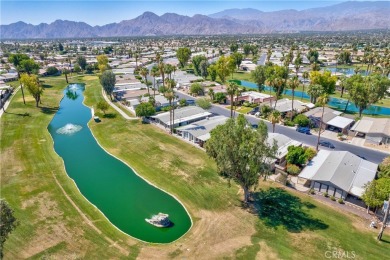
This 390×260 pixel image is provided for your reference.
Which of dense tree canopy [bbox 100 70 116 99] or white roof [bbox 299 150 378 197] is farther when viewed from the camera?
dense tree canopy [bbox 100 70 116 99]

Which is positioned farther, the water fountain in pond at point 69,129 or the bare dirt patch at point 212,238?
the water fountain in pond at point 69,129

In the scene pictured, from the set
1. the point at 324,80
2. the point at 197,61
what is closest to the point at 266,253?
the point at 324,80

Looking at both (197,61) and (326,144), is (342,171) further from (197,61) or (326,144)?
(197,61)

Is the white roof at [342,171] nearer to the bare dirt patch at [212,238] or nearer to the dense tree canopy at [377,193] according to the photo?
the dense tree canopy at [377,193]

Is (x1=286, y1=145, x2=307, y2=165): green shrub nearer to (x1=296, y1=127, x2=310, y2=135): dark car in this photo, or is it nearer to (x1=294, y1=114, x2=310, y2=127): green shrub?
(x1=296, y1=127, x2=310, y2=135): dark car

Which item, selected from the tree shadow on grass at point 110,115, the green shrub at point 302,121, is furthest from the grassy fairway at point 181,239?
the green shrub at point 302,121

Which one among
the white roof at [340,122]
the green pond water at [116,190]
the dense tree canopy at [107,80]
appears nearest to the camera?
the green pond water at [116,190]

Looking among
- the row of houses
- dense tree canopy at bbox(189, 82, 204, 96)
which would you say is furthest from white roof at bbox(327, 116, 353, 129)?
dense tree canopy at bbox(189, 82, 204, 96)
